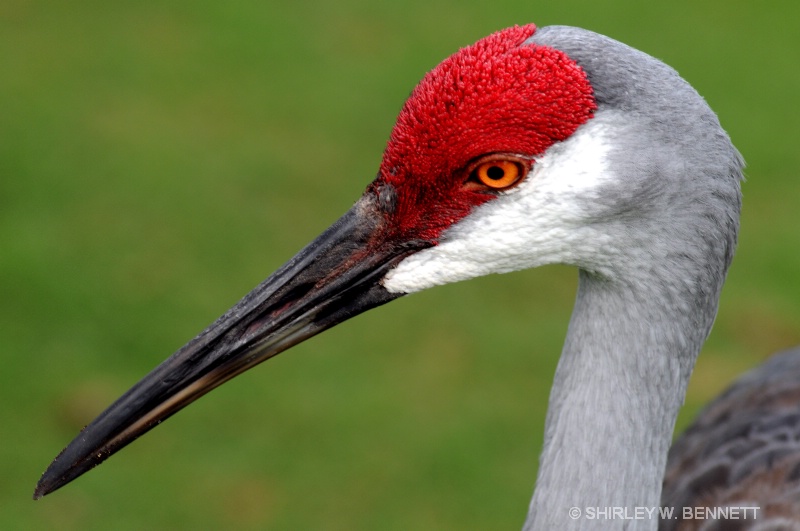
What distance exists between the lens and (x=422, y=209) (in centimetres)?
225

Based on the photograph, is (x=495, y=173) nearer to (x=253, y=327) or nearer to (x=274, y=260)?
(x=253, y=327)

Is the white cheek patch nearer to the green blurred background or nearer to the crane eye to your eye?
the crane eye

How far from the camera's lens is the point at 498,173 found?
217 centimetres

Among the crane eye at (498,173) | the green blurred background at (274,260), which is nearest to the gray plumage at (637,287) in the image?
the crane eye at (498,173)

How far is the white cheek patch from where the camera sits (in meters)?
2.13

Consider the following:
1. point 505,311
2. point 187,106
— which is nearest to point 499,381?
point 505,311

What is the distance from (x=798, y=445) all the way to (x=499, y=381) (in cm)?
222

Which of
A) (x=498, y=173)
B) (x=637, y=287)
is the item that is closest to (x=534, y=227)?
(x=498, y=173)

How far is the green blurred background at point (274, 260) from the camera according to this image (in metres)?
4.61

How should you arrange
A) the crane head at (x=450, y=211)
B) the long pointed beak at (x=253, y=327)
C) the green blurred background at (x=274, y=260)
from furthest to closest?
the green blurred background at (x=274, y=260) → the long pointed beak at (x=253, y=327) → the crane head at (x=450, y=211)

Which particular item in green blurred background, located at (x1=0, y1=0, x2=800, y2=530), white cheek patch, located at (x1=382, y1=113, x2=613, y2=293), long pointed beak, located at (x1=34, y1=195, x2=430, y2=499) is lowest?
long pointed beak, located at (x1=34, y1=195, x2=430, y2=499)

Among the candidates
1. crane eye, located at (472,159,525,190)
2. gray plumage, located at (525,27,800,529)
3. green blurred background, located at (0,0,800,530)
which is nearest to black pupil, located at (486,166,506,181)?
crane eye, located at (472,159,525,190)

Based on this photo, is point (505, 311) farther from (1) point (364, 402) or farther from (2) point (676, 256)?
(2) point (676, 256)

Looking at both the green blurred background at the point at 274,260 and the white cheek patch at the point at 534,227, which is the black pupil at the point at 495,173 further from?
the green blurred background at the point at 274,260
